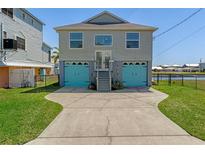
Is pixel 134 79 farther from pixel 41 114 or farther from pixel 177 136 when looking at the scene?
pixel 177 136

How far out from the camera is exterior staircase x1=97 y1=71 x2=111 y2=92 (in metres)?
18.0

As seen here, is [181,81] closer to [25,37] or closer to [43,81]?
[43,81]

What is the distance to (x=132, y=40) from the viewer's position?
66.3 feet

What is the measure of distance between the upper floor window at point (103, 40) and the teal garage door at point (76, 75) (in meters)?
2.33

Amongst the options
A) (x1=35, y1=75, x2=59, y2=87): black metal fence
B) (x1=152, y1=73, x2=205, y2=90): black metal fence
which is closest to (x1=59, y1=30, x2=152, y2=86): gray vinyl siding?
(x1=35, y1=75, x2=59, y2=87): black metal fence

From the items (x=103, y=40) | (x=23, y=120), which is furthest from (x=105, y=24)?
(x=23, y=120)

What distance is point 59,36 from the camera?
2005 centimetres

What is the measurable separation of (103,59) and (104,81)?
8.65ft

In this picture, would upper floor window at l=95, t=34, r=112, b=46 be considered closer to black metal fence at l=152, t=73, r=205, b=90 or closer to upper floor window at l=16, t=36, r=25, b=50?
black metal fence at l=152, t=73, r=205, b=90

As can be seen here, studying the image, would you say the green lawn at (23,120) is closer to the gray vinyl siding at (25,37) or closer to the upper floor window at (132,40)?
the gray vinyl siding at (25,37)

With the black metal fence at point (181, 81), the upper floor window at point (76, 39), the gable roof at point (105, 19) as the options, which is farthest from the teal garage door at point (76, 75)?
the black metal fence at point (181, 81)

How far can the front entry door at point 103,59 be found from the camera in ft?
66.2

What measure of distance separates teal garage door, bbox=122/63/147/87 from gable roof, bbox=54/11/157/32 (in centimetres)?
333

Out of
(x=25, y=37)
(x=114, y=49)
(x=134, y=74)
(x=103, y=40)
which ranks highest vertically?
(x=25, y=37)
